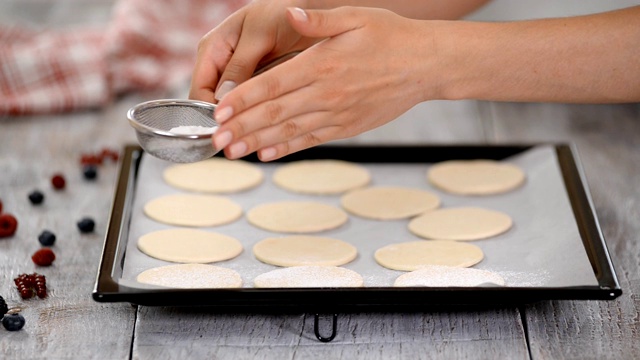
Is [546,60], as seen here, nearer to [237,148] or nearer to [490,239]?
[490,239]

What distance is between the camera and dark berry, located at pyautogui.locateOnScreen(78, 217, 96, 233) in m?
1.63

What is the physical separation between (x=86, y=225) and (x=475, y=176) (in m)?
0.76

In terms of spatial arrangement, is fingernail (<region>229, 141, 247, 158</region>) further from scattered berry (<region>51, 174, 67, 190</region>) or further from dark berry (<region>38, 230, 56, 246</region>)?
scattered berry (<region>51, 174, 67, 190</region>)

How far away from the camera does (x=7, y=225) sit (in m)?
1.62

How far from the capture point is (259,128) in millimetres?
1254

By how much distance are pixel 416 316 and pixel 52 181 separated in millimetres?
841

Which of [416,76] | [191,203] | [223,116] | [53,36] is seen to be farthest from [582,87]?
[53,36]

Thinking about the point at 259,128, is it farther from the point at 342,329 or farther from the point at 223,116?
the point at 342,329

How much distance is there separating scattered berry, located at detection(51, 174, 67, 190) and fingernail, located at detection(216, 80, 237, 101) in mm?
536

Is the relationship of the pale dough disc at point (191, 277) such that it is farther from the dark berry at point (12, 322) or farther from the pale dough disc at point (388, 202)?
the pale dough disc at point (388, 202)

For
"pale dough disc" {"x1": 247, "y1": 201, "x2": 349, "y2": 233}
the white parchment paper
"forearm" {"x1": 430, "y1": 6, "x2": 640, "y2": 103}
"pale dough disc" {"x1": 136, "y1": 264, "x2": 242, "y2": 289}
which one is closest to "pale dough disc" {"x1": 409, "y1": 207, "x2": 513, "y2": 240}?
the white parchment paper

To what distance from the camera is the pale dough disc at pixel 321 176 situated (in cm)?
178

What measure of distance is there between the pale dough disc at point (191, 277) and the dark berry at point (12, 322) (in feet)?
0.60

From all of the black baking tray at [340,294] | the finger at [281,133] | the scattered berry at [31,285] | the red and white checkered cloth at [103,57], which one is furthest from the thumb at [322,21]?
the red and white checkered cloth at [103,57]
